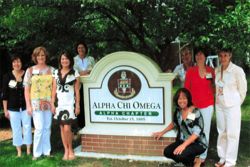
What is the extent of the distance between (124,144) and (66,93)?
1206 millimetres

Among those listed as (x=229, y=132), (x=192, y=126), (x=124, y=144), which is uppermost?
(x=192, y=126)

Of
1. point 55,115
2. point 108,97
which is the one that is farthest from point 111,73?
point 55,115

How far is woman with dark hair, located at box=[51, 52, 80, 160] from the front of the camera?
6320 millimetres

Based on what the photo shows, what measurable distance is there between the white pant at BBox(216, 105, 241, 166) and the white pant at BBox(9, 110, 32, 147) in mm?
3013

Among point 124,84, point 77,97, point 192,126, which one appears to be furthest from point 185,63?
point 77,97

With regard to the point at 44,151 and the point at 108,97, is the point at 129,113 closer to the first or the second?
the point at 108,97

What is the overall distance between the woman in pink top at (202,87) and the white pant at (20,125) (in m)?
2.65

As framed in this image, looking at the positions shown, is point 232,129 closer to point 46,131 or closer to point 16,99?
point 46,131

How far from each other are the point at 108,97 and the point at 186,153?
1.73m

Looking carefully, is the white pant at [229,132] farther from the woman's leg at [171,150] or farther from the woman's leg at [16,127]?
the woman's leg at [16,127]

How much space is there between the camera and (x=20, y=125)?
681cm

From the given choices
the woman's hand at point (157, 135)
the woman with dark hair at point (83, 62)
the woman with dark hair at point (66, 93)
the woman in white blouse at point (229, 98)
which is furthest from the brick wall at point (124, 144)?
the woman with dark hair at point (83, 62)

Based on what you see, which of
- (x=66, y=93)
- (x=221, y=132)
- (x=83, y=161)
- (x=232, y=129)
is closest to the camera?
(x=232, y=129)

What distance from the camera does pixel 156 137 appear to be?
6.24m
